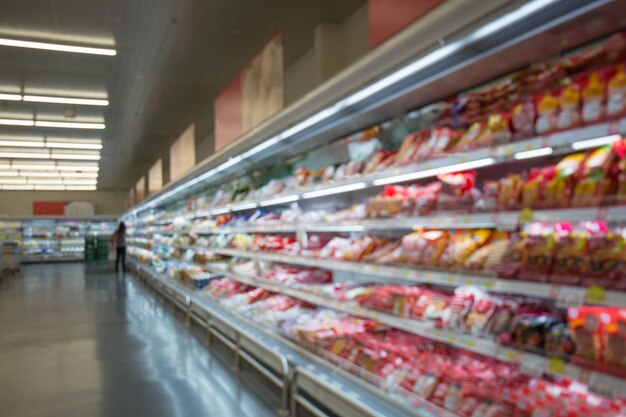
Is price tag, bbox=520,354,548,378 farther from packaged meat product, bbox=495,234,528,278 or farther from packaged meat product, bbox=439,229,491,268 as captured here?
packaged meat product, bbox=439,229,491,268

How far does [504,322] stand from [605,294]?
54 cm

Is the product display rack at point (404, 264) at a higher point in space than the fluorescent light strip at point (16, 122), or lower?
lower

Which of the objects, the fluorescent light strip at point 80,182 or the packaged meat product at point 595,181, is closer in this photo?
the packaged meat product at point 595,181

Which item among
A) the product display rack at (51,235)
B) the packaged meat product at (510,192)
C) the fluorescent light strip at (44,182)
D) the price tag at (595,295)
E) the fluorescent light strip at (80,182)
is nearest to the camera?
the price tag at (595,295)

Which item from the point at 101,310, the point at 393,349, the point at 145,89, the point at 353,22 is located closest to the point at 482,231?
the point at 393,349

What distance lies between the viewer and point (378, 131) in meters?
3.37

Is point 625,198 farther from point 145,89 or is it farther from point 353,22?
point 145,89

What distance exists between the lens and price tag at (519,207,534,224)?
1.89 metres

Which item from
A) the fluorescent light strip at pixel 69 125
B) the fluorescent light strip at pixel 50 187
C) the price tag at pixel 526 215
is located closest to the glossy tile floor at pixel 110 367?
the price tag at pixel 526 215

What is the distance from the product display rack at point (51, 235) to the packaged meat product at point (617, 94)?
2487 cm

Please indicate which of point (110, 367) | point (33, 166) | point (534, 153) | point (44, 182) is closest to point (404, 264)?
point (534, 153)

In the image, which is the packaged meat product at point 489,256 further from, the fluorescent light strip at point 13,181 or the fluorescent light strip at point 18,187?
the fluorescent light strip at point 18,187

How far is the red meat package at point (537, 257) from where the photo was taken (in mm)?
1849

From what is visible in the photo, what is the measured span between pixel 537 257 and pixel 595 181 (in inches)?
13.5
